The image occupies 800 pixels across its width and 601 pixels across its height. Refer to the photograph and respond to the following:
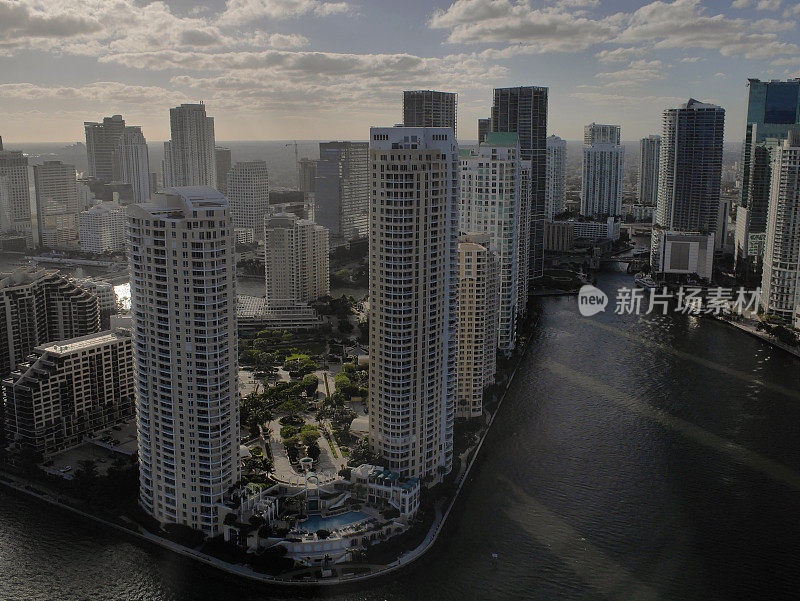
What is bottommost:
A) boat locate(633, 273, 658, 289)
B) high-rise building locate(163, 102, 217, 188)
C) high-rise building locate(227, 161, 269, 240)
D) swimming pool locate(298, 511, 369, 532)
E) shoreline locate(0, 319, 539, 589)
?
shoreline locate(0, 319, 539, 589)

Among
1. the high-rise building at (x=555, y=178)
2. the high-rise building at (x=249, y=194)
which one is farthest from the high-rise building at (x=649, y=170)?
the high-rise building at (x=249, y=194)

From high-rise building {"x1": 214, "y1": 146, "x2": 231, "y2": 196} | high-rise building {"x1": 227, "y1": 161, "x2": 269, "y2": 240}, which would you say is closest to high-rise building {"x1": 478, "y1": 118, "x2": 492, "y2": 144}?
high-rise building {"x1": 227, "y1": 161, "x2": 269, "y2": 240}

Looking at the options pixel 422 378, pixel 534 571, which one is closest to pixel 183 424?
pixel 422 378

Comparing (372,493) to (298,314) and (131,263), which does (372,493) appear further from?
(298,314)

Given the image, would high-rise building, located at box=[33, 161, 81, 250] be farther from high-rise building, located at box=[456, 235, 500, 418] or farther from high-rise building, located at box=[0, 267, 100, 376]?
high-rise building, located at box=[456, 235, 500, 418]

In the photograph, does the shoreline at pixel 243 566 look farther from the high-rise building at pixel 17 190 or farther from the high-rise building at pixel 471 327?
the high-rise building at pixel 17 190
